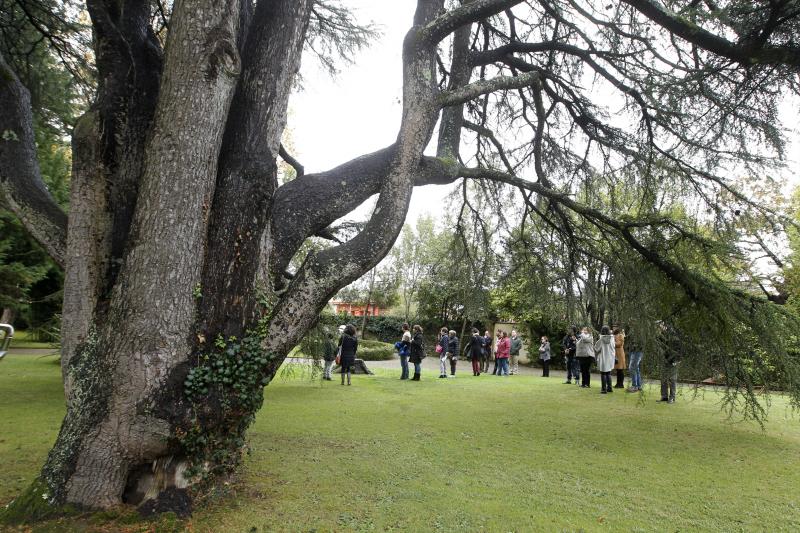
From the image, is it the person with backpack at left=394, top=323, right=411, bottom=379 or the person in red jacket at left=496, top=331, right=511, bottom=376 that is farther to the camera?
the person in red jacket at left=496, top=331, right=511, bottom=376

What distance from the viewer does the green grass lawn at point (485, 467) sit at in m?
3.73

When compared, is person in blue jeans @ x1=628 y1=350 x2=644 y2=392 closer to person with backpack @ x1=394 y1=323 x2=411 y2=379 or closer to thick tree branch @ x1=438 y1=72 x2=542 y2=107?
person with backpack @ x1=394 y1=323 x2=411 y2=379

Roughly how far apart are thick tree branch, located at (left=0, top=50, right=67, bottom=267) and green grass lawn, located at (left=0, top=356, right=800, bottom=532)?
2203mm

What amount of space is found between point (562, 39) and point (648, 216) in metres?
3.45

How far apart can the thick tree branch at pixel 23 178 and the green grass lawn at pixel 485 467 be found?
2203 millimetres

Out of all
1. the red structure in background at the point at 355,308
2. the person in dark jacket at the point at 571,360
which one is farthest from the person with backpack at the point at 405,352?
the red structure in background at the point at 355,308

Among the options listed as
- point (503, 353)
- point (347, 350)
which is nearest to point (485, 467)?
point (347, 350)

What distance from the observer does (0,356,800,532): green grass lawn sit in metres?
3.73

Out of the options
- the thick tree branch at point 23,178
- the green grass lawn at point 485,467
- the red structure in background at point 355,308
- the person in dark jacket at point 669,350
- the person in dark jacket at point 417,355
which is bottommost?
the green grass lawn at point 485,467

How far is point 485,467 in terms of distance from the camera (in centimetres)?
503

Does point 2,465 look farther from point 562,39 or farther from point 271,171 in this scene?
point 562,39

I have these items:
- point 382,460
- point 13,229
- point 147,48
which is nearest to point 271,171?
point 147,48

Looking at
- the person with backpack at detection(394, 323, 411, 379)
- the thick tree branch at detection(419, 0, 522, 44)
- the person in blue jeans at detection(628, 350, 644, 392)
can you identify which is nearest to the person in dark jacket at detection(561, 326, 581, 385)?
the person in blue jeans at detection(628, 350, 644, 392)

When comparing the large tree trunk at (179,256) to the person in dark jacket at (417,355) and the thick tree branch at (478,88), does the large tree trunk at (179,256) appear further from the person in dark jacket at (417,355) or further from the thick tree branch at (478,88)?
the person in dark jacket at (417,355)
